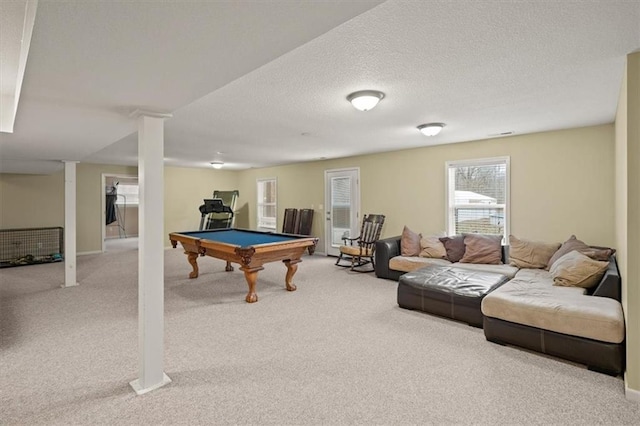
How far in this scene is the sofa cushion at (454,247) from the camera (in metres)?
4.82

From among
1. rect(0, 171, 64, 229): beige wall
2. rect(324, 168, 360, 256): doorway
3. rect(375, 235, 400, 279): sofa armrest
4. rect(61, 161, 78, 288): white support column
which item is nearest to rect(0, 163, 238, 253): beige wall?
rect(0, 171, 64, 229): beige wall

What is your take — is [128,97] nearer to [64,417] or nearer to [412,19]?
[412,19]

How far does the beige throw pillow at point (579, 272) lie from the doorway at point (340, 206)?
4.08 meters

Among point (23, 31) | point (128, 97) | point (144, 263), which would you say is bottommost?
point (144, 263)

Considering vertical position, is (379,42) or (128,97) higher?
(379,42)

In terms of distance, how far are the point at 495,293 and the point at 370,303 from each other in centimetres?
148

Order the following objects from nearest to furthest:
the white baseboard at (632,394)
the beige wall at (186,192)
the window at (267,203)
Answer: the white baseboard at (632,394), the beige wall at (186,192), the window at (267,203)

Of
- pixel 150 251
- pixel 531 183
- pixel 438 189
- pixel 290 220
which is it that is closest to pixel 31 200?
pixel 290 220

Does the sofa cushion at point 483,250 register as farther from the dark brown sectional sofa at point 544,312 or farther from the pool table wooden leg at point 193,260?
the pool table wooden leg at point 193,260

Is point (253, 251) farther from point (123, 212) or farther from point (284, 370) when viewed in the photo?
point (123, 212)

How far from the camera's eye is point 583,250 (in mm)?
3625

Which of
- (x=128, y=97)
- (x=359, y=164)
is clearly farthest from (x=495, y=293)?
(x=359, y=164)

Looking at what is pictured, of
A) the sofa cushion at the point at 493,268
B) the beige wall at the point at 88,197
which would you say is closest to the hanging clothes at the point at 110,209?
the beige wall at the point at 88,197

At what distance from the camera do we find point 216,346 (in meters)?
2.83
